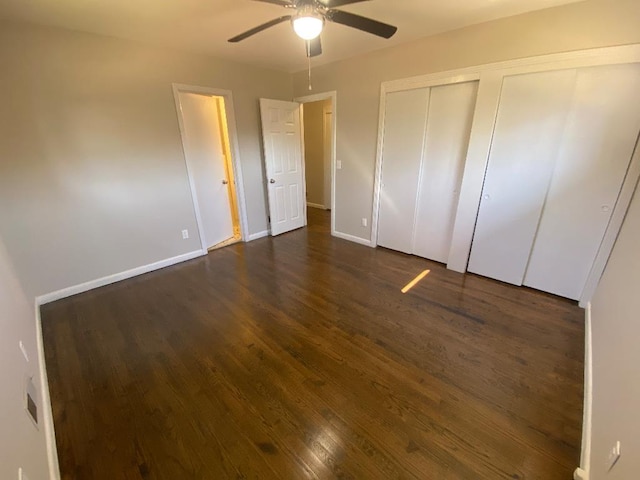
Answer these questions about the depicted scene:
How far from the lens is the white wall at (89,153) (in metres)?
2.30

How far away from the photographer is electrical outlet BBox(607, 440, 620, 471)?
0.96 meters

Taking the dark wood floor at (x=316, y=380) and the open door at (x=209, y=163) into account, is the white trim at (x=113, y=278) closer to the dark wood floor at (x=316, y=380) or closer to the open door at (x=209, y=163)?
the dark wood floor at (x=316, y=380)

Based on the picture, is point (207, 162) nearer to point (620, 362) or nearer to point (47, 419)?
point (47, 419)

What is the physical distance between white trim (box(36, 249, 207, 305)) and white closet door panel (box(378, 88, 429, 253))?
254 cm

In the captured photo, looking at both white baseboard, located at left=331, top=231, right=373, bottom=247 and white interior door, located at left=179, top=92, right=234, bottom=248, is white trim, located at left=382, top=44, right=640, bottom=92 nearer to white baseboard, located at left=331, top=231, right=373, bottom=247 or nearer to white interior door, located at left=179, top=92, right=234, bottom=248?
white baseboard, located at left=331, top=231, right=373, bottom=247

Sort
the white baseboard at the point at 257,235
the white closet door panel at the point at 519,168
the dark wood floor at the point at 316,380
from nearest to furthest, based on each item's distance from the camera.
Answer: the dark wood floor at the point at 316,380
the white closet door panel at the point at 519,168
the white baseboard at the point at 257,235

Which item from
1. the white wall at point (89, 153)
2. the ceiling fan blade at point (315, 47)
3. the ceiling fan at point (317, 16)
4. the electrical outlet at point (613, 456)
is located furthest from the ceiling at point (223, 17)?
the electrical outlet at point (613, 456)

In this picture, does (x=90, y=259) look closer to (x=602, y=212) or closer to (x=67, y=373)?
(x=67, y=373)

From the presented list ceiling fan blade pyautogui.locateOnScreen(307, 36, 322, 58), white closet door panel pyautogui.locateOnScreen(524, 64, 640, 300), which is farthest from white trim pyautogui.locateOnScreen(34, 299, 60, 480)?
white closet door panel pyautogui.locateOnScreen(524, 64, 640, 300)

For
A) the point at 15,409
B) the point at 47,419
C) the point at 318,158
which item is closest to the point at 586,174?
the point at 15,409

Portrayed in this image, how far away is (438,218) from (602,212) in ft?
4.41

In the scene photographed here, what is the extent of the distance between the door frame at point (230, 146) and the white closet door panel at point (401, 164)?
1990mm

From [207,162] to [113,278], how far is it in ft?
5.99

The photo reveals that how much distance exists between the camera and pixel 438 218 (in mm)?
3193
